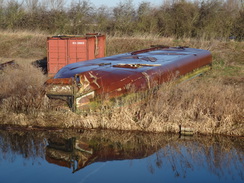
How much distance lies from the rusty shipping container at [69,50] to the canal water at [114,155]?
594cm

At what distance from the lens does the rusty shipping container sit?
1368 cm

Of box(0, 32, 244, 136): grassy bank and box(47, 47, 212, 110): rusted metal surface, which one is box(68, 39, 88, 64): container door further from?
box(0, 32, 244, 136): grassy bank

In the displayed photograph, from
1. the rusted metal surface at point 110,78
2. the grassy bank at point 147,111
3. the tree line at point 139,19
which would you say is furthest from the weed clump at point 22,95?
the tree line at point 139,19

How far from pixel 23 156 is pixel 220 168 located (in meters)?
3.90

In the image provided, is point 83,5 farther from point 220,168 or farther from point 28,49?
point 220,168

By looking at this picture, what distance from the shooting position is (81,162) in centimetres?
695

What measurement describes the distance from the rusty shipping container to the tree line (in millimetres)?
8972

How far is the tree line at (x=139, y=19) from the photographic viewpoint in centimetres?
2212

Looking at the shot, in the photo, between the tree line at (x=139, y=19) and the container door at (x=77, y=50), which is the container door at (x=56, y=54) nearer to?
the container door at (x=77, y=50)

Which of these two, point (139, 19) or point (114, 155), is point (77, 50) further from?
point (139, 19)

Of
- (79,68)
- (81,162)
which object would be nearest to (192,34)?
(79,68)

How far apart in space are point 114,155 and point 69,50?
7420mm

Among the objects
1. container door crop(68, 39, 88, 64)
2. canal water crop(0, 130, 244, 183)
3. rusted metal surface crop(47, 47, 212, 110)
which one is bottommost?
canal water crop(0, 130, 244, 183)

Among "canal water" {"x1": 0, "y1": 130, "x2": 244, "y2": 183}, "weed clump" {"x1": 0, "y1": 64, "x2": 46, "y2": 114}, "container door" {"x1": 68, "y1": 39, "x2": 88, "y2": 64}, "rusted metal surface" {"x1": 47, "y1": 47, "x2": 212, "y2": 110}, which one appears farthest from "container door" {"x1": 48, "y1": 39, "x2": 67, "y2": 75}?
"canal water" {"x1": 0, "y1": 130, "x2": 244, "y2": 183}
